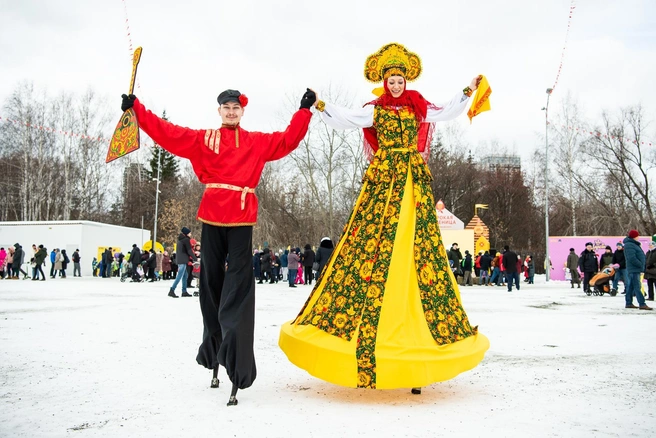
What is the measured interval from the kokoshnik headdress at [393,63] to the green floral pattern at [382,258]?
37cm

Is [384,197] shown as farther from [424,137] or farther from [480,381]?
[480,381]

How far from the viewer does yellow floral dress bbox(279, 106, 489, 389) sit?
3.72m

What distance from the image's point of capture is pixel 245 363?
377cm

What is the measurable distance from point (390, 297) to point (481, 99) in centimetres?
188

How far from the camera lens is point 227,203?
13.0 feet

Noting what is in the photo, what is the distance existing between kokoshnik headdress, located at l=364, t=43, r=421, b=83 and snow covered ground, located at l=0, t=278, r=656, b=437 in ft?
8.27

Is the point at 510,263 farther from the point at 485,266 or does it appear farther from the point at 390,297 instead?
the point at 390,297

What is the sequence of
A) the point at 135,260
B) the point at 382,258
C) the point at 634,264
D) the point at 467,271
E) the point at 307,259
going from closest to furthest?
the point at 382,258 < the point at 634,264 < the point at 307,259 < the point at 135,260 < the point at 467,271

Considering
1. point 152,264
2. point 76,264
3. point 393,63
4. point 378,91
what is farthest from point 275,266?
point 393,63

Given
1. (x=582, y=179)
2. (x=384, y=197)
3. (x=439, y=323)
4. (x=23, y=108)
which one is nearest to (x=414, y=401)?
(x=439, y=323)

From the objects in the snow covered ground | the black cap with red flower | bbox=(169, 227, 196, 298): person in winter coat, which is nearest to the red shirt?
the black cap with red flower

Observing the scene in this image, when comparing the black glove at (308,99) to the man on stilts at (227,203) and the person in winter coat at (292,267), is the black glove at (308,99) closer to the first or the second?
the man on stilts at (227,203)

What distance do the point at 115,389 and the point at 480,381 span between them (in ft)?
9.09

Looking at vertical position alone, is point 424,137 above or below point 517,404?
above
